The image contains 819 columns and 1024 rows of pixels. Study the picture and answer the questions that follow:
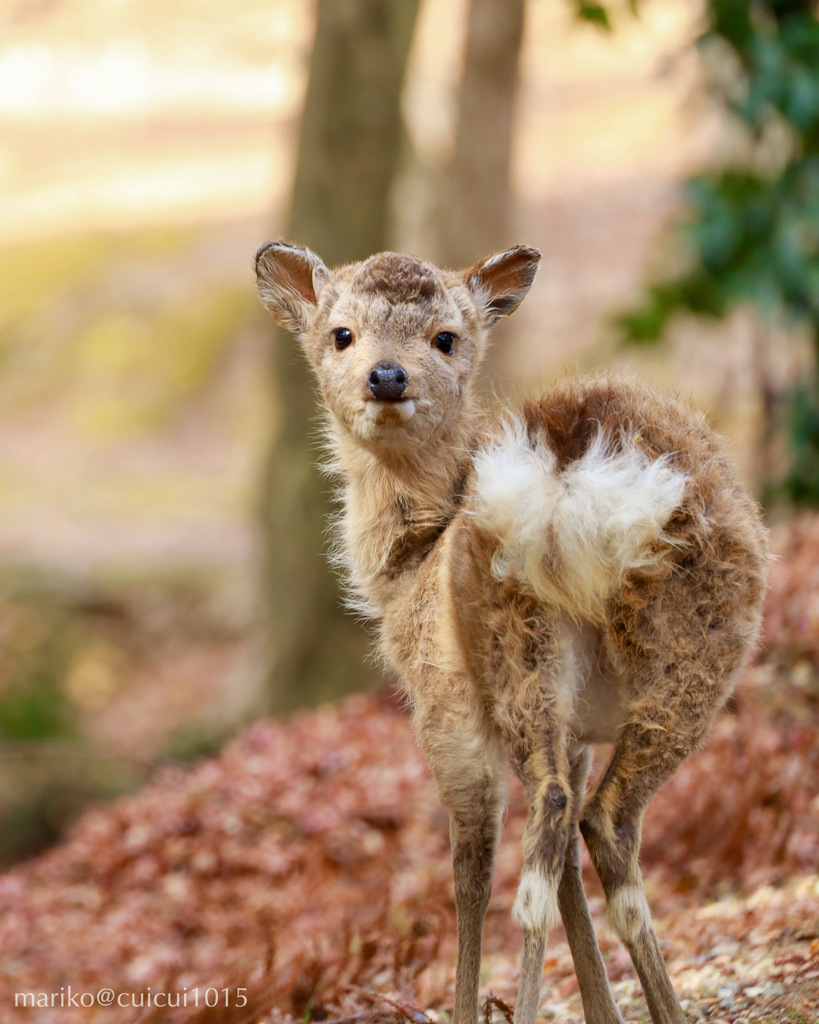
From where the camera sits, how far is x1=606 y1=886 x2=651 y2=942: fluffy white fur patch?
124 inches

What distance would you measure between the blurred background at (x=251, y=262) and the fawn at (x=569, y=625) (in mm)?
538

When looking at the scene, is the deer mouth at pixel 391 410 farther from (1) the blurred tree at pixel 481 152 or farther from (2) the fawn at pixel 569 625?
(1) the blurred tree at pixel 481 152

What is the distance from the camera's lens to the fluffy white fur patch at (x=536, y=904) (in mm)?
3090

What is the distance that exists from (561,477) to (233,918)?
3.97 m

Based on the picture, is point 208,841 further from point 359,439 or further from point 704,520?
point 704,520

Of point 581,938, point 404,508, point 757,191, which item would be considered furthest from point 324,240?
point 581,938

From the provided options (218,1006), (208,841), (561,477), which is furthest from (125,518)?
(561,477)

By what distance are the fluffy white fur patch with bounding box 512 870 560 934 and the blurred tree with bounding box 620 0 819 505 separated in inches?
240

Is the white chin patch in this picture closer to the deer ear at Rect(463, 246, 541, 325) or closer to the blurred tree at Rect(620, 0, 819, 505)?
the deer ear at Rect(463, 246, 541, 325)

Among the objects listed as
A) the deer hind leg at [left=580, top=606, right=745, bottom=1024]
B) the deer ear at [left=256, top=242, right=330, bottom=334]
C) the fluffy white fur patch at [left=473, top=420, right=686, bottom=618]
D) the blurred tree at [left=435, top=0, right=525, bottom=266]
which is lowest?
the deer hind leg at [left=580, top=606, right=745, bottom=1024]

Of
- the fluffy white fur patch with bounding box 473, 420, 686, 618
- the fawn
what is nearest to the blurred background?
the fawn

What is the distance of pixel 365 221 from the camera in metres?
8.55

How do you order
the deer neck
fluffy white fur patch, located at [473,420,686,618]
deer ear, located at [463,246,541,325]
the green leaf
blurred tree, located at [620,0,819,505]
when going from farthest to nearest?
1. blurred tree, located at [620,0,819,505]
2. the green leaf
3. deer ear, located at [463,246,541,325]
4. the deer neck
5. fluffy white fur patch, located at [473,420,686,618]

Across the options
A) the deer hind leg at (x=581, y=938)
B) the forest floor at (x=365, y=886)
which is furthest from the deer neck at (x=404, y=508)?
the forest floor at (x=365, y=886)
